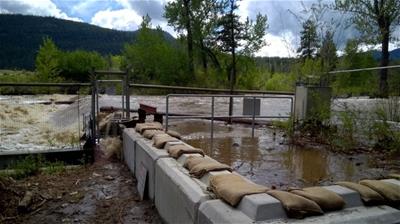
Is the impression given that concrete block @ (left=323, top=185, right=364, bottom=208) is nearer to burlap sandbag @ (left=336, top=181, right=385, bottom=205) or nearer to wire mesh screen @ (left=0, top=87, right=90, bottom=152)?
burlap sandbag @ (left=336, top=181, right=385, bottom=205)

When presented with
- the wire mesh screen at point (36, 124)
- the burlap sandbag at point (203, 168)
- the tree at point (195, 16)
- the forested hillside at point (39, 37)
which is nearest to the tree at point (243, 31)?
the tree at point (195, 16)

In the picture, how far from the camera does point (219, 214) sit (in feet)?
6.92

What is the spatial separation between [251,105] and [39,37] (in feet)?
222

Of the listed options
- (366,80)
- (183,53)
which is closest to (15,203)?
(366,80)

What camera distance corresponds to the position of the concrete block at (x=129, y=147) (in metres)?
4.75

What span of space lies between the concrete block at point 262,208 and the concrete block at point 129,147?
2.75 metres

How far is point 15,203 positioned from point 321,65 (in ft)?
19.5

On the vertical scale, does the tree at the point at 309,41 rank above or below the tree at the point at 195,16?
below

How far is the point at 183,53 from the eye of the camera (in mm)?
34719

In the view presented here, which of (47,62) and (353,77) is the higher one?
(47,62)

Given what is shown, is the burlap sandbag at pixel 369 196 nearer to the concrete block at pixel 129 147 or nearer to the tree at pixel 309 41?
the concrete block at pixel 129 147

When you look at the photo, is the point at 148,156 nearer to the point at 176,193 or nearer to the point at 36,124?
the point at 176,193

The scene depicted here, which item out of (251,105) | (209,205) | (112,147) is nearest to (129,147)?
(112,147)

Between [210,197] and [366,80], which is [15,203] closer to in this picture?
[210,197]
